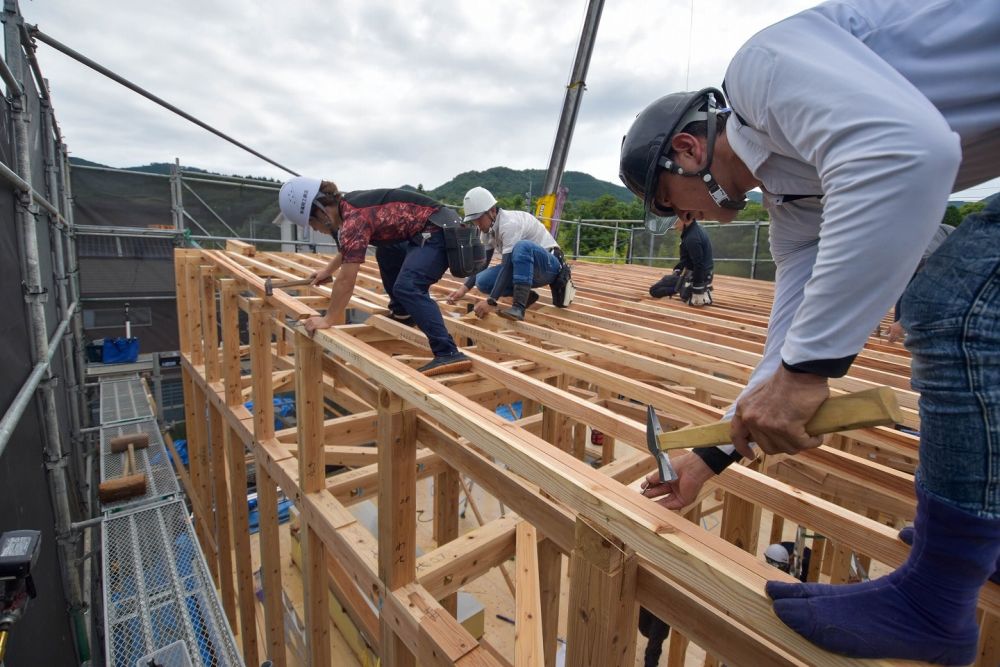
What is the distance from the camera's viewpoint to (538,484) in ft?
4.69

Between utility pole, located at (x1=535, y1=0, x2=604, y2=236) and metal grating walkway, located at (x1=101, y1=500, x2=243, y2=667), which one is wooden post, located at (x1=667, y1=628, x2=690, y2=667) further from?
utility pole, located at (x1=535, y1=0, x2=604, y2=236)

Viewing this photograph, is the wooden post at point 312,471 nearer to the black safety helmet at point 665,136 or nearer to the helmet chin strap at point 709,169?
the black safety helmet at point 665,136

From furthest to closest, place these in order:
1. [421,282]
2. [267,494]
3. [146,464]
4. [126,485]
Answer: [146,464], [126,485], [267,494], [421,282]

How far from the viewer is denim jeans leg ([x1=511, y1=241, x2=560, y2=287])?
4246 millimetres

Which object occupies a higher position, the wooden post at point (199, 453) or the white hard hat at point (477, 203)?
the white hard hat at point (477, 203)

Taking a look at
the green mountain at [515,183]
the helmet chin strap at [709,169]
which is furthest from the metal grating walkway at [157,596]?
the green mountain at [515,183]

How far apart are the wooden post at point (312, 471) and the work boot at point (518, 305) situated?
1.62m

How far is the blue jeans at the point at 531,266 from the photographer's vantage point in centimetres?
425

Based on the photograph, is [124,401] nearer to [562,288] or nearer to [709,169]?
[562,288]

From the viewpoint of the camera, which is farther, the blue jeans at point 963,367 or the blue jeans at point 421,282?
the blue jeans at point 421,282

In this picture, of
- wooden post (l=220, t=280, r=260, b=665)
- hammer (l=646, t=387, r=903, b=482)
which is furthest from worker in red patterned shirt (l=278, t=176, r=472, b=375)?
hammer (l=646, t=387, r=903, b=482)

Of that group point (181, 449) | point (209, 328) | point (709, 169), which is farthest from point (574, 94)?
point (181, 449)

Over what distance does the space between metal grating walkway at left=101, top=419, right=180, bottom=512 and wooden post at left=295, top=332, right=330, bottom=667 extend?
115 inches

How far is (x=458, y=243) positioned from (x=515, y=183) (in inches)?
2640
